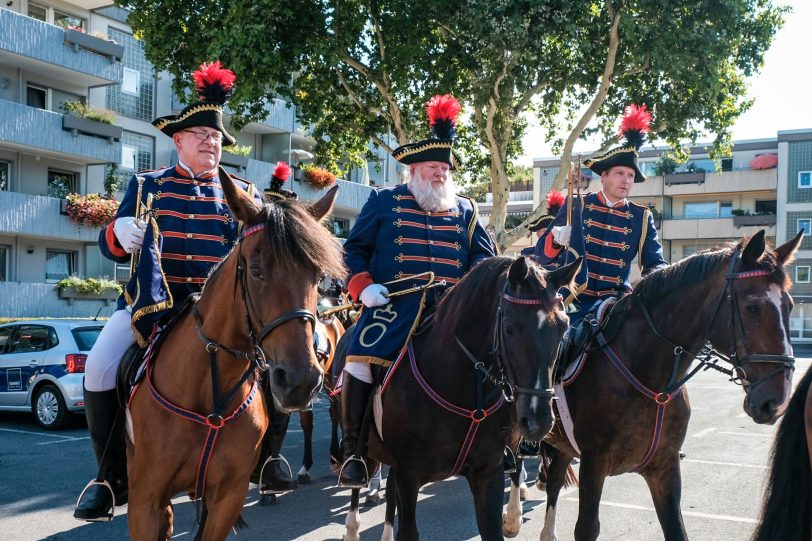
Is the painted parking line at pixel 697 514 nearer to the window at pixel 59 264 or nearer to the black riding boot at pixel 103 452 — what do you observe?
the black riding boot at pixel 103 452

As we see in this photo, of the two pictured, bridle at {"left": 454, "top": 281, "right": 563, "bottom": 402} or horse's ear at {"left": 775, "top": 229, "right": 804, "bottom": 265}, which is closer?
bridle at {"left": 454, "top": 281, "right": 563, "bottom": 402}

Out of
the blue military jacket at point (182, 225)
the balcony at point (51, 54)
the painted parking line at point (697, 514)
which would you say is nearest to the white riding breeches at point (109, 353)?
the blue military jacket at point (182, 225)

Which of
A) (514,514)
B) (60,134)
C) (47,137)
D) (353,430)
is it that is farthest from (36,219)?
(353,430)

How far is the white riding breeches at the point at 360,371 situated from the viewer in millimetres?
4984

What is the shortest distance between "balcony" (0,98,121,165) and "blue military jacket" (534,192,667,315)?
71.7 feet

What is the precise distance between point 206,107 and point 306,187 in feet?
92.8

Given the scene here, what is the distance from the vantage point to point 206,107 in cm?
467

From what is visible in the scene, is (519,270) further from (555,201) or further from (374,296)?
(555,201)

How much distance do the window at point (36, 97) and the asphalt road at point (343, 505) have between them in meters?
17.8

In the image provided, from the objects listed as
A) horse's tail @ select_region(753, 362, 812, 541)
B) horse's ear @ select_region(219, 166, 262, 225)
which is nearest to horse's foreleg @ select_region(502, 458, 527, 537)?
horse's tail @ select_region(753, 362, 812, 541)

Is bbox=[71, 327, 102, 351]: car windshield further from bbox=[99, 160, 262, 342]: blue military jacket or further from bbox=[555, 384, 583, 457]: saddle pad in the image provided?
bbox=[555, 384, 583, 457]: saddle pad

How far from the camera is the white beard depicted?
17.5ft

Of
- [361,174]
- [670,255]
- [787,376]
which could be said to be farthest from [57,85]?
[670,255]

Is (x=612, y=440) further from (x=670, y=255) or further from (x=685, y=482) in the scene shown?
(x=670, y=255)
